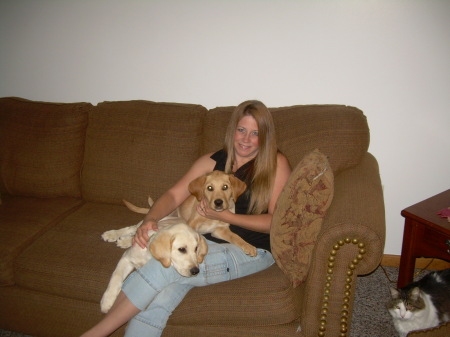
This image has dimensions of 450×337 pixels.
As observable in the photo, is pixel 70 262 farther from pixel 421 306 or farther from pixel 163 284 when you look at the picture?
pixel 421 306

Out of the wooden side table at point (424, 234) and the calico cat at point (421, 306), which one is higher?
the wooden side table at point (424, 234)

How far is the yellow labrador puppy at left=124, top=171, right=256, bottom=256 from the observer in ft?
6.73

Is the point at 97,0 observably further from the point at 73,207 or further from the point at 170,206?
the point at 170,206

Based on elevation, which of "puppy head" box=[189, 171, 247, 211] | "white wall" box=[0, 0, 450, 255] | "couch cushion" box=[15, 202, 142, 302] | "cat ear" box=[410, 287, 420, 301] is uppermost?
"white wall" box=[0, 0, 450, 255]

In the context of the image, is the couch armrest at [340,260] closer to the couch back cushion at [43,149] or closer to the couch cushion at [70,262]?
the couch cushion at [70,262]

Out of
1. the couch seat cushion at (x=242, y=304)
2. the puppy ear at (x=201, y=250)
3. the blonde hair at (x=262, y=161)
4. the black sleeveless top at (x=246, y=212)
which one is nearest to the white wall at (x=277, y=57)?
the blonde hair at (x=262, y=161)

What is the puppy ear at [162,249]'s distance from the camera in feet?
5.81

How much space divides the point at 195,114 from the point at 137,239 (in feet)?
3.55

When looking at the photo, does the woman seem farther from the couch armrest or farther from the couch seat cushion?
the couch armrest

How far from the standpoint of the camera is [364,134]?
90.8 inches

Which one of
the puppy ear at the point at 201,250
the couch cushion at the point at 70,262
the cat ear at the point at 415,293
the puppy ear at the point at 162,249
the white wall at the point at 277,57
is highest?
the white wall at the point at 277,57

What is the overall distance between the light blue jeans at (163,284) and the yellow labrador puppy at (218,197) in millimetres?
133

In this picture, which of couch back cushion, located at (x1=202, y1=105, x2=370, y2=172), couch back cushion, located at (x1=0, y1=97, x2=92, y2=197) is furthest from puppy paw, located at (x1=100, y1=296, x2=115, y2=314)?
couch back cushion, located at (x1=202, y1=105, x2=370, y2=172)

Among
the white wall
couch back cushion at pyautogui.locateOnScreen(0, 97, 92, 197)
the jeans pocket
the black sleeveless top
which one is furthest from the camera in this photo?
couch back cushion at pyautogui.locateOnScreen(0, 97, 92, 197)
